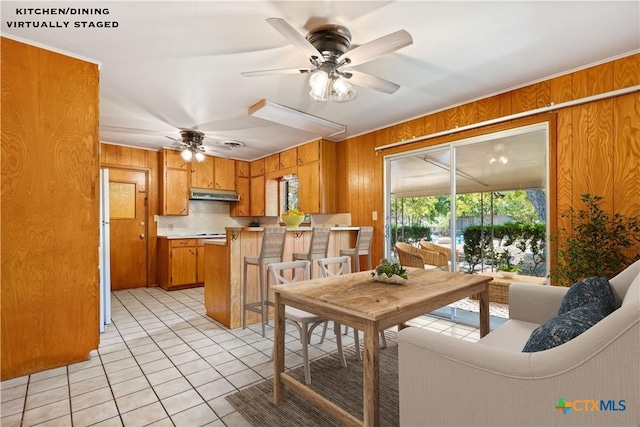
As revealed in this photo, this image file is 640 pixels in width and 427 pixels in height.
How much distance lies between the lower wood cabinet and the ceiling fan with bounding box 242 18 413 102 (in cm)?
408

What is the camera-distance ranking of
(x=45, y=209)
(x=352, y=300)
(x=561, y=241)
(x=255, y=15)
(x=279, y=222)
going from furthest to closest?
(x=279, y=222), (x=561, y=241), (x=45, y=209), (x=255, y=15), (x=352, y=300)

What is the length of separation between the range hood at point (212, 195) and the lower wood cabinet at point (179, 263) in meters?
0.93

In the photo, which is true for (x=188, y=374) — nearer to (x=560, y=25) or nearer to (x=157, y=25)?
(x=157, y=25)

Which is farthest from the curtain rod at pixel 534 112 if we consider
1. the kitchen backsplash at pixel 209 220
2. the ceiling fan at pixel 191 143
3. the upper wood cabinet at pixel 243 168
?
the upper wood cabinet at pixel 243 168

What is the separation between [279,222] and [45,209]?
440cm

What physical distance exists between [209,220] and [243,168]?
136 cm

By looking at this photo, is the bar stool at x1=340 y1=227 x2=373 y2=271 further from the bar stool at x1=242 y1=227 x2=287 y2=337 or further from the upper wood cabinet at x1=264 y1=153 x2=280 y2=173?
the upper wood cabinet at x1=264 y1=153 x2=280 y2=173

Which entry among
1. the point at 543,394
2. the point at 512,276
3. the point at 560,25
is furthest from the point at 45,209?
the point at 512,276

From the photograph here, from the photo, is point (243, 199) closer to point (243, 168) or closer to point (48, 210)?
point (243, 168)

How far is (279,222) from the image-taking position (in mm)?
6551

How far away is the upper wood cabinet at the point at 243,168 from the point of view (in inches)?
261

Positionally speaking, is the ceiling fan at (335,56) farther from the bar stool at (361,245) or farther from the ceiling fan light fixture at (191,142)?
the ceiling fan light fixture at (191,142)

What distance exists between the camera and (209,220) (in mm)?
6484

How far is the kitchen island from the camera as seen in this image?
339 cm
